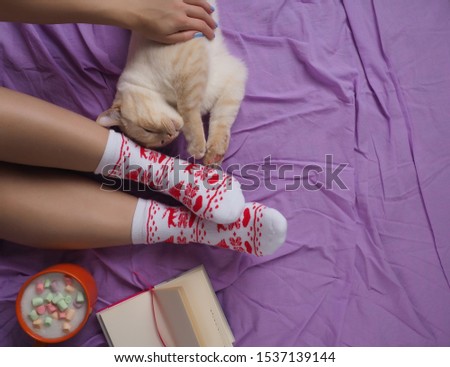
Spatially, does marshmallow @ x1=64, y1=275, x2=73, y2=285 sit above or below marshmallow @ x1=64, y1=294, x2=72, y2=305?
above

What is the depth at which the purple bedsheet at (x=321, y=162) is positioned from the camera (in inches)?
39.8

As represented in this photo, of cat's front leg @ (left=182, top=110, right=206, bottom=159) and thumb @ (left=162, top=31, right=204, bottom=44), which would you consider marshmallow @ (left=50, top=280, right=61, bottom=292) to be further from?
thumb @ (left=162, top=31, right=204, bottom=44)

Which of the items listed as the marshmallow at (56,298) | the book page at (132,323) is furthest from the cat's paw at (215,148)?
the marshmallow at (56,298)

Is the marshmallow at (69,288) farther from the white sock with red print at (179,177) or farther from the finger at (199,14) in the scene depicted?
the finger at (199,14)

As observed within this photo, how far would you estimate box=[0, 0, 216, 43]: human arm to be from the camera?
849mm

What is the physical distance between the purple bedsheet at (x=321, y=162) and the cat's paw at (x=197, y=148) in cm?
8

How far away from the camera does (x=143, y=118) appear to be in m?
0.96

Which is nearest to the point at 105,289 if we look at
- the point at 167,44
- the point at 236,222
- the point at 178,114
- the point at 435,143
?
the point at 236,222

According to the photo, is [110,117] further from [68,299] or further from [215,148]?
[68,299]

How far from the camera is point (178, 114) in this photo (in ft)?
3.26

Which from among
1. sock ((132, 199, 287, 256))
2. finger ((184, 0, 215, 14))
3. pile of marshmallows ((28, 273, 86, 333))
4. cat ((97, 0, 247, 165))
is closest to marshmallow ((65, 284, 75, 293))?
pile of marshmallows ((28, 273, 86, 333))

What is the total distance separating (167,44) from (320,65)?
42 cm

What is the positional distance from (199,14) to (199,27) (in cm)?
3

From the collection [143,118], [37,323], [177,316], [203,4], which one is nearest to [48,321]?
[37,323]
